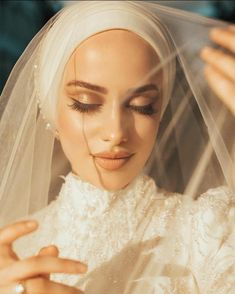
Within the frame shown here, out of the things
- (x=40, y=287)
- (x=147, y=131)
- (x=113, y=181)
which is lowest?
(x=40, y=287)

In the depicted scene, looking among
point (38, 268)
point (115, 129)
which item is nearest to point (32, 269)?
point (38, 268)

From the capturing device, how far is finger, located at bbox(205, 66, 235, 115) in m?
0.86

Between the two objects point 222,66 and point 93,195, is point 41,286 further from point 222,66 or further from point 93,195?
point 222,66

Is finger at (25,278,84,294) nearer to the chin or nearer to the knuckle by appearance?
the knuckle


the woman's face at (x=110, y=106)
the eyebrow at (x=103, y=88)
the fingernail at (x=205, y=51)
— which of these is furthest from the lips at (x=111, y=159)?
the fingernail at (x=205, y=51)

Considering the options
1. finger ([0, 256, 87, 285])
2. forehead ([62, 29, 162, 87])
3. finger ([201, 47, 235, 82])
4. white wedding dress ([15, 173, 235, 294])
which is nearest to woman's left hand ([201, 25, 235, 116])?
finger ([201, 47, 235, 82])

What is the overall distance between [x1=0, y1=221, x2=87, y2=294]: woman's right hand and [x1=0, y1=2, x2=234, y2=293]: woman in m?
0.20

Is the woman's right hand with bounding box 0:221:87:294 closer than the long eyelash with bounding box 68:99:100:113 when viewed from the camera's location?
Yes

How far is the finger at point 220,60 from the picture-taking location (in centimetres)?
85

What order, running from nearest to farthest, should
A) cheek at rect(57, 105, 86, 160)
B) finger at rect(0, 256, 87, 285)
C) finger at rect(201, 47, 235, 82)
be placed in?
finger at rect(0, 256, 87, 285) → finger at rect(201, 47, 235, 82) → cheek at rect(57, 105, 86, 160)

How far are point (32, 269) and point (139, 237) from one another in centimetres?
32

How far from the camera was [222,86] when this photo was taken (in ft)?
2.86

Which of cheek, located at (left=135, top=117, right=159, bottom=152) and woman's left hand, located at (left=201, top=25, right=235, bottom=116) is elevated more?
woman's left hand, located at (left=201, top=25, right=235, bottom=116)

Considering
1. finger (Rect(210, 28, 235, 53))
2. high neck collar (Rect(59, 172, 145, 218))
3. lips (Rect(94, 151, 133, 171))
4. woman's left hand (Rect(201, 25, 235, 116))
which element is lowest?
high neck collar (Rect(59, 172, 145, 218))
